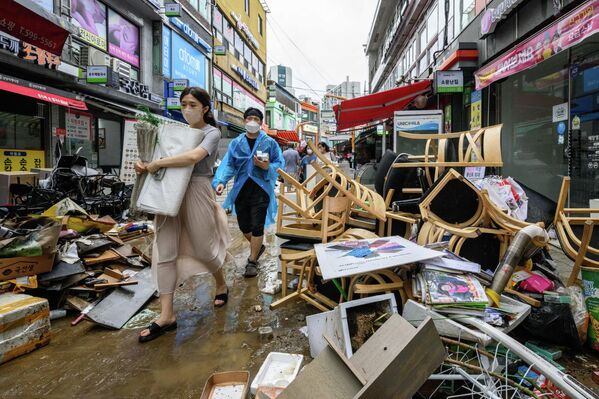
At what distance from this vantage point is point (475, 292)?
6.07ft

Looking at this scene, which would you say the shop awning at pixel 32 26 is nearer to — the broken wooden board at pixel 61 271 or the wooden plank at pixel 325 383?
the broken wooden board at pixel 61 271

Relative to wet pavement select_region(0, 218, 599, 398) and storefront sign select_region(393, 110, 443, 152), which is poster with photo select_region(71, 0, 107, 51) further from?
wet pavement select_region(0, 218, 599, 398)

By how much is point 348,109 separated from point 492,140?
24.9ft

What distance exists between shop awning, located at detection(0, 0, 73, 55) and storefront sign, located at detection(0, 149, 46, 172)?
2654 mm

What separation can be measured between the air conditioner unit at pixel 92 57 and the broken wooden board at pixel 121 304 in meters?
8.84

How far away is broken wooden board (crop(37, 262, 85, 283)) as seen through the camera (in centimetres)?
273

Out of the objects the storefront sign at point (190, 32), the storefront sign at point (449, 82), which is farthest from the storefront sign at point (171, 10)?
the storefront sign at point (449, 82)

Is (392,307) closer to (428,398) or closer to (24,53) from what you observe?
(428,398)

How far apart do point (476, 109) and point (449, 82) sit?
2.98 ft

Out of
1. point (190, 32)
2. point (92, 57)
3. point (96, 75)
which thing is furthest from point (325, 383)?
point (190, 32)

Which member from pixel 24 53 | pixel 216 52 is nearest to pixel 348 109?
pixel 24 53

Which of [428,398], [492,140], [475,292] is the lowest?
[428,398]

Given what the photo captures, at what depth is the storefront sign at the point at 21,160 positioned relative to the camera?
24.8 feet

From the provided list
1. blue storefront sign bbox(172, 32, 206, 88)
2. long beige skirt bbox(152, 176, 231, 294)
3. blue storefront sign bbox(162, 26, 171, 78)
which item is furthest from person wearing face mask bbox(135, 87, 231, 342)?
blue storefront sign bbox(172, 32, 206, 88)
